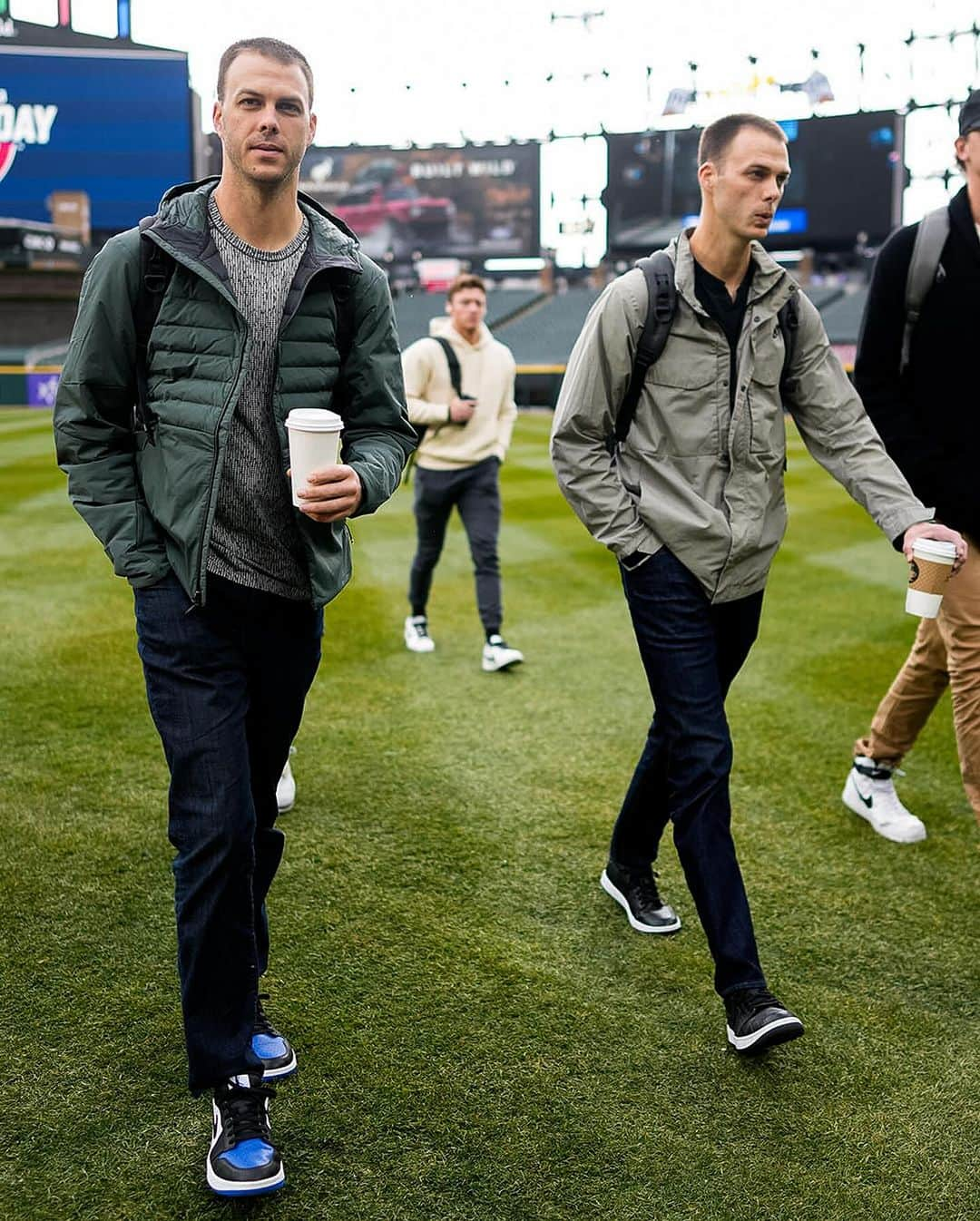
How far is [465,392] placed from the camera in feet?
24.1

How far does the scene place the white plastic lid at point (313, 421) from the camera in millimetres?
2459

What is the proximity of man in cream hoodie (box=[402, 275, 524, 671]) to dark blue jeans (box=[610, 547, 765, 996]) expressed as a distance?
3781mm

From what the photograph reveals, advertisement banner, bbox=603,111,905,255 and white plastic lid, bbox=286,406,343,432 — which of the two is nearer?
white plastic lid, bbox=286,406,343,432

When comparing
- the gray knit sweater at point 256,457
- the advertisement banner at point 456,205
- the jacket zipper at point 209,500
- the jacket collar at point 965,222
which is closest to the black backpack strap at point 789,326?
the jacket collar at point 965,222

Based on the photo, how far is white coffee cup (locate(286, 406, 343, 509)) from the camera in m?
2.47

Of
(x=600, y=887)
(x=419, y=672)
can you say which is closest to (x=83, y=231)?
(x=419, y=672)

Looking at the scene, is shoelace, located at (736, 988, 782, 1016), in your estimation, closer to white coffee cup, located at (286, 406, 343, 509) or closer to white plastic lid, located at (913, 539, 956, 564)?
white plastic lid, located at (913, 539, 956, 564)

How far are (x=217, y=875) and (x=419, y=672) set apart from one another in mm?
4464

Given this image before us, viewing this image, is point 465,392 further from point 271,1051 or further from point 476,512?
point 271,1051

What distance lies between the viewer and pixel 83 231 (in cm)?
4516

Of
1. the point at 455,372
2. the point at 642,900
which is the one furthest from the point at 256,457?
the point at 455,372

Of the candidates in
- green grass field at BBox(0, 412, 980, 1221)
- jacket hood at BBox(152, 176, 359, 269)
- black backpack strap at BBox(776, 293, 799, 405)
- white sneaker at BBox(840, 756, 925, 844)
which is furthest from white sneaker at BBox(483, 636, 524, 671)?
jacket hood at BBox(152, 176, 359, 269)

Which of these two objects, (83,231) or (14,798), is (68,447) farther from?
(83,231)

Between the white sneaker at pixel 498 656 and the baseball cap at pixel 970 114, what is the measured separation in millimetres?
3972
